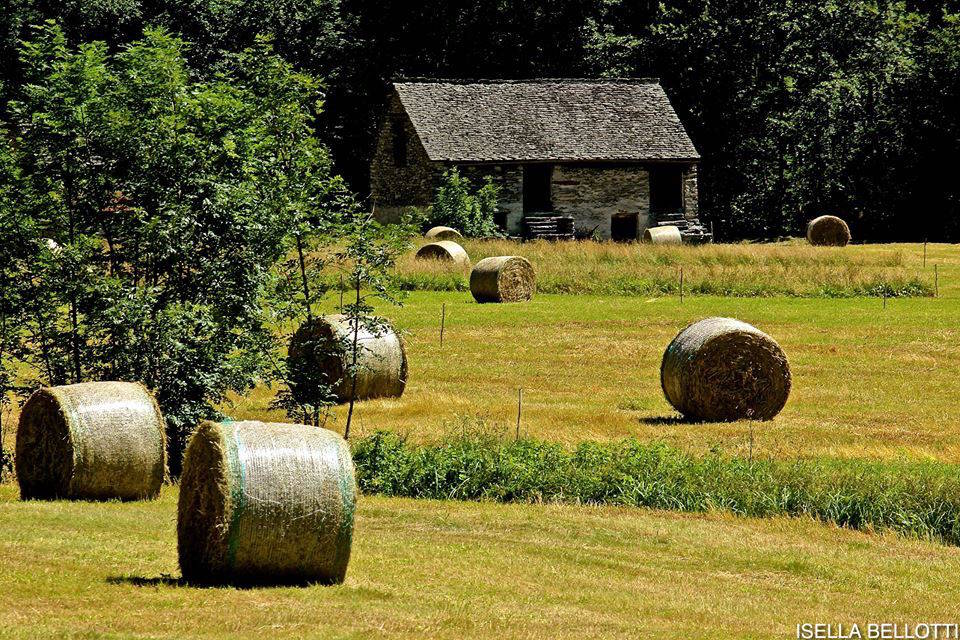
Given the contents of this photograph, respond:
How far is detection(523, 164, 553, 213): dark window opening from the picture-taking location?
68000 millimetres

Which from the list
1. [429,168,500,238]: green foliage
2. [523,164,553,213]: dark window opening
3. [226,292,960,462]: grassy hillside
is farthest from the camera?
[523,164,553,213]: dark window opening

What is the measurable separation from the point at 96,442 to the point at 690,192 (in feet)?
186

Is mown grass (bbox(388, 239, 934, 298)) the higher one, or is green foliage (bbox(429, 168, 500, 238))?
green foliage (bbox(429, 168, 500, 238))

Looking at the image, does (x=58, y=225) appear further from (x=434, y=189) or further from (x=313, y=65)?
(x=313, y=65)

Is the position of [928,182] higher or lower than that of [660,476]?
higher

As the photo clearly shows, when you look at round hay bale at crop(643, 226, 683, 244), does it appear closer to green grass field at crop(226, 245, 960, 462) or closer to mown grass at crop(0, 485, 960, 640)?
green grass field at crop(226, 245, 960, 462)

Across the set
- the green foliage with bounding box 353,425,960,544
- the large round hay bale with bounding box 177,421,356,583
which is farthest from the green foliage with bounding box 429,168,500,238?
the large round hay bale with bounding box 177,421,356,583

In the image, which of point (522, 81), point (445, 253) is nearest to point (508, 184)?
point (522, 81)

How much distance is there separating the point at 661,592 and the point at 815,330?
23.9m

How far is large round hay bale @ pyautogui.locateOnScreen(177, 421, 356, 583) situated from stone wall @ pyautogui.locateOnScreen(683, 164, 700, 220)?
5940cm

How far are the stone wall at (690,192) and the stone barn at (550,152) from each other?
7 centimetres

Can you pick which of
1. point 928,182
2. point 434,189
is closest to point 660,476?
point 434,189

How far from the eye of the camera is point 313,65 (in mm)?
77562

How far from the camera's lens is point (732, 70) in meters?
76.6
